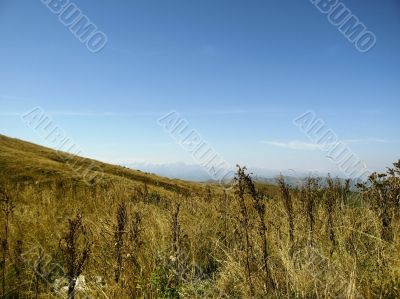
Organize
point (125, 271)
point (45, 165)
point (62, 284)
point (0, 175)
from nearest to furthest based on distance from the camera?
point (125, 271) → point (62, 284) → point (0, 175) → point (45, 165)

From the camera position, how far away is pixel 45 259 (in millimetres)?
5801

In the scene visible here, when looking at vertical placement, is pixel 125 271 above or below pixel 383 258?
below

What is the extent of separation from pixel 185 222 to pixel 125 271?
10.2 ft

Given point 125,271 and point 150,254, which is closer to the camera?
point 125,271

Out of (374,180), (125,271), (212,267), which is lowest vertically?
(125,271)

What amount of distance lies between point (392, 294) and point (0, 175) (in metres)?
24.8

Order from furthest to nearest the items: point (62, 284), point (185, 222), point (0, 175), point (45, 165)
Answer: point (45, 165) → point (0, 175) → point (185, 222) → point (62, 284)

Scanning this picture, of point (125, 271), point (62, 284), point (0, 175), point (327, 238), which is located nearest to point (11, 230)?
point (62, 284)

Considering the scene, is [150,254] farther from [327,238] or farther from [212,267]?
[327,238]

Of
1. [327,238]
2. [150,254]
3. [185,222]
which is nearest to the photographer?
[150,254]

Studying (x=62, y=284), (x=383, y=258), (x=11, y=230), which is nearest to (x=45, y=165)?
(x=11, y=230)

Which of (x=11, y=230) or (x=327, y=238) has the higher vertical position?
(x=327, y=238)

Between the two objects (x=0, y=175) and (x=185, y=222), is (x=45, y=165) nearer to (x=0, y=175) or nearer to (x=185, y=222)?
(x=0, y=175)

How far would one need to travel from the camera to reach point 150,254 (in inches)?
212
